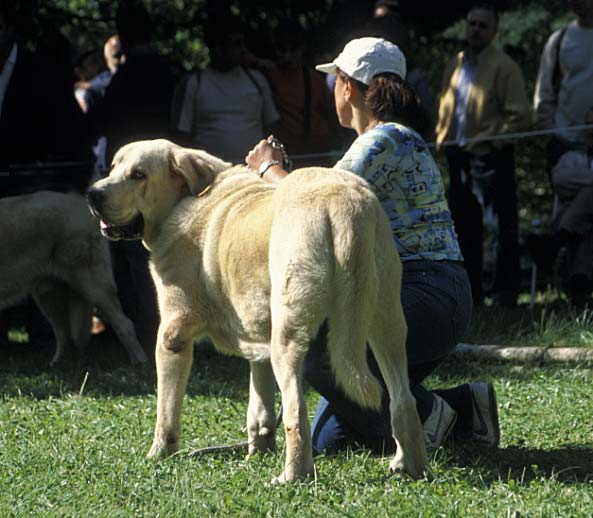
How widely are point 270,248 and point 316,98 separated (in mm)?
5022

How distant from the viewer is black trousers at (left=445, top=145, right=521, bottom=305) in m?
9.09

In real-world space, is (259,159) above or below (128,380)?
above

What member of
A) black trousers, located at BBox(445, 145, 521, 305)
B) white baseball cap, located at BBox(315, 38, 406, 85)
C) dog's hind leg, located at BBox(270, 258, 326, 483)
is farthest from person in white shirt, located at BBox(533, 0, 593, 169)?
dog's hind leg, located at BBox(270, 258, 326, 483)

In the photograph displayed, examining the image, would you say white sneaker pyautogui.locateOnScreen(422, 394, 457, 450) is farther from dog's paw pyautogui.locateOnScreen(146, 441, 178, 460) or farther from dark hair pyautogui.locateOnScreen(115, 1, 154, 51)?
dark hair pyautogui.locateOnScreen(115, 1, 154, 51)

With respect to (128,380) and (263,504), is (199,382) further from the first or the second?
(263,504)

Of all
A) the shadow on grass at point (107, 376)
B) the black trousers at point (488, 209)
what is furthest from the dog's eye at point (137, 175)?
the black trousers at point (488, 209)

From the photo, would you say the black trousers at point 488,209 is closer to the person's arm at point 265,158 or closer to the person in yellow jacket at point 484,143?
the person in yellow jacket at point 484,143

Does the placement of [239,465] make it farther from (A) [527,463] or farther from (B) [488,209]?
(B) [488,209]

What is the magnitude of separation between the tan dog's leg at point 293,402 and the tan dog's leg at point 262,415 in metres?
0.73

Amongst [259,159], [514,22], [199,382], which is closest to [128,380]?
[199,382]

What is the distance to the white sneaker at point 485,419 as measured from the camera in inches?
202

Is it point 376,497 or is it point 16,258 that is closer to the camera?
point 376,497

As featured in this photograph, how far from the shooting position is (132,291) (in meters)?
9.22

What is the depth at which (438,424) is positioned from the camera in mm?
4957
